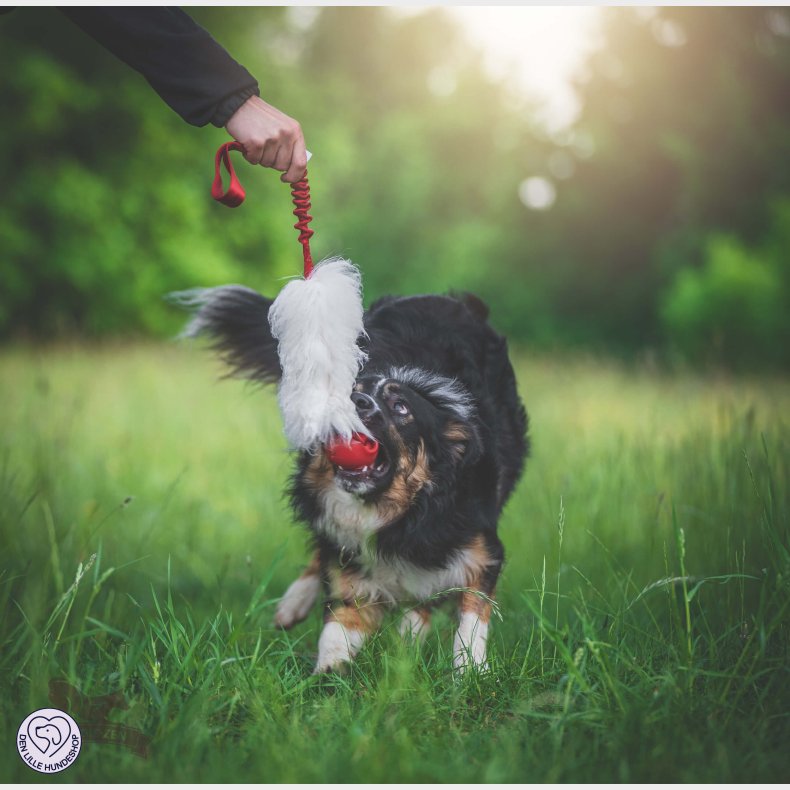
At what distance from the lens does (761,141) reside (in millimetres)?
12750

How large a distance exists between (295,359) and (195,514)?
103 inches

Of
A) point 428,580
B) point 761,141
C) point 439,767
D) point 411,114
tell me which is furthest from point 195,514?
point 411,114

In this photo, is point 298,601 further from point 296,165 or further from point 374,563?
point 296,165

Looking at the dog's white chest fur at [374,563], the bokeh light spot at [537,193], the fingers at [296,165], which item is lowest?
the dog's white chest fur at [374,563]

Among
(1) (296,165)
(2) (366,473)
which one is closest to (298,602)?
(2) (366,473)

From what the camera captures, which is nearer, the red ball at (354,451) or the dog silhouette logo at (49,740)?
the dog silhouette logo at (49,740)

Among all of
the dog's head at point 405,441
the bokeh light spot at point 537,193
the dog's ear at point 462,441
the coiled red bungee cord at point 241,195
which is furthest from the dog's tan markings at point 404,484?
the bokeh light spot at point 537,193

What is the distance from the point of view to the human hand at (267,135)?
6.93 ft

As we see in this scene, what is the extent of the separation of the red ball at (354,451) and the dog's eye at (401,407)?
17 cm

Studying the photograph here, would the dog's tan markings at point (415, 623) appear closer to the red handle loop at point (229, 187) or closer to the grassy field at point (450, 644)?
the grassy field at point (450, 644)

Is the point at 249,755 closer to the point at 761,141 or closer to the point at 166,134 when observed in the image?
the point at 166,134

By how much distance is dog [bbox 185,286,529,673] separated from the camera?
2420 mm

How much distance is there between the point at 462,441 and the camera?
2.60 m

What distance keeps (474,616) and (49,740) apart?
4.30 feet
